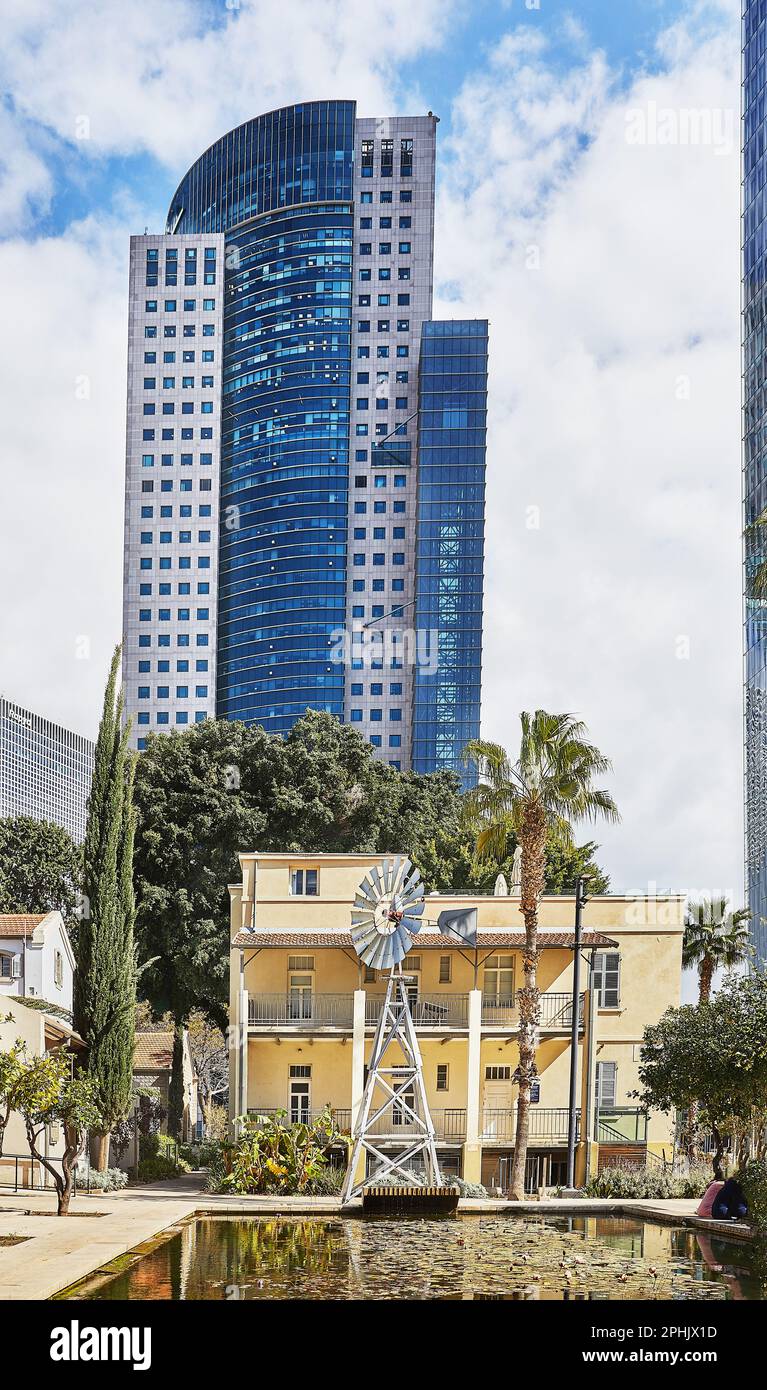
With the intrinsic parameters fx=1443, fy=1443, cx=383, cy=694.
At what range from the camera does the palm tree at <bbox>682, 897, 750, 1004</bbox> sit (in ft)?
141

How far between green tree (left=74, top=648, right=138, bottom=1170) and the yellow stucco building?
367 cm

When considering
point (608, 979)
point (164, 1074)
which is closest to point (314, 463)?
point (164, 1074)

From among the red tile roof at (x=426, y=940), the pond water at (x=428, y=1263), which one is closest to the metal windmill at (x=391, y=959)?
the red tile roof at (x=426, y=940)

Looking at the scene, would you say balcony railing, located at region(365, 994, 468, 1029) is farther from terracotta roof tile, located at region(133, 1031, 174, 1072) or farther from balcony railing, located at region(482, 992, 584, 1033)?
terracotta roof tile, located at region(133, 1031, 174, 1072)

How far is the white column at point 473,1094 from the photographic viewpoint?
35578mm

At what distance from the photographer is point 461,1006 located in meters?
38.7

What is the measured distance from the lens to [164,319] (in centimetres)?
15838

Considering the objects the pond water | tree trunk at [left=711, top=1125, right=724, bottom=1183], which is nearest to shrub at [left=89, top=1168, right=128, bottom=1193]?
Result: the pond water

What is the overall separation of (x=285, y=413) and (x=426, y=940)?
407ft

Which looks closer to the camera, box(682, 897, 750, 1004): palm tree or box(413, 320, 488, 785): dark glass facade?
box(682, 897, 750, 1004): palm tree

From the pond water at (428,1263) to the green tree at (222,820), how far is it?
24702 mm

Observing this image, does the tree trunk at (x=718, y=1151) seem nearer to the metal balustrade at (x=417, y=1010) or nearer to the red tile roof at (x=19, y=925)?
the metal balustrade at (x=417, y=1010)
